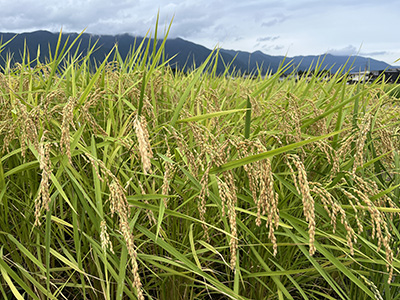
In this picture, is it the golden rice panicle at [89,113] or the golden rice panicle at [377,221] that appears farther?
the golden rice panicle at [89,113]

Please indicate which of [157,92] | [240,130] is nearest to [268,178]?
[240,130]

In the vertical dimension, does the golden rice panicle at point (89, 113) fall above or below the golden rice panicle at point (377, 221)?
above

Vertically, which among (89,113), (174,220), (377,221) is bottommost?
(174,220)

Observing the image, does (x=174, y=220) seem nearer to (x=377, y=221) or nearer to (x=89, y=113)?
(x=89, y=113)

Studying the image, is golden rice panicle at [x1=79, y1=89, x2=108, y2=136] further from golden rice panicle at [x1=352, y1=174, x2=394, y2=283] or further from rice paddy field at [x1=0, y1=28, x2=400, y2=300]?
golden rice panicle at [x1=352, y1=174, x2=394, y2=283]

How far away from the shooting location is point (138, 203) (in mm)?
1253

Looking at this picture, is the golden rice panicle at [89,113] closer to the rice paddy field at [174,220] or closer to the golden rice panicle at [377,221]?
the rice paddy field at [174,220]

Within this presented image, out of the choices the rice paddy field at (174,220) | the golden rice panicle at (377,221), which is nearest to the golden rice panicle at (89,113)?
the rice paddy field at (174,220)

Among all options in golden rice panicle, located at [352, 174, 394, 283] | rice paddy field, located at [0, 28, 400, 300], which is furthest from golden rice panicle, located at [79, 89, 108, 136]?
golden rice panicle, located at [352, 174, 394, 283]

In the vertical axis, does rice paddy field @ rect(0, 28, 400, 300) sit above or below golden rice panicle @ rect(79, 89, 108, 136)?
below

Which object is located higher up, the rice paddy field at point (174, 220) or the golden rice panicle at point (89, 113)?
the golden rice panicle at point (89, 113)

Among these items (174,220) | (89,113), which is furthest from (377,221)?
(89,113)

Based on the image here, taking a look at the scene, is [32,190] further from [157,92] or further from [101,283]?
[157,92]

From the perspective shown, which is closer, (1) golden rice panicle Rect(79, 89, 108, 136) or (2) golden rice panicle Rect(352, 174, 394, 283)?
(2) golden rice panicle Rect(352, 174, 394, 283)
